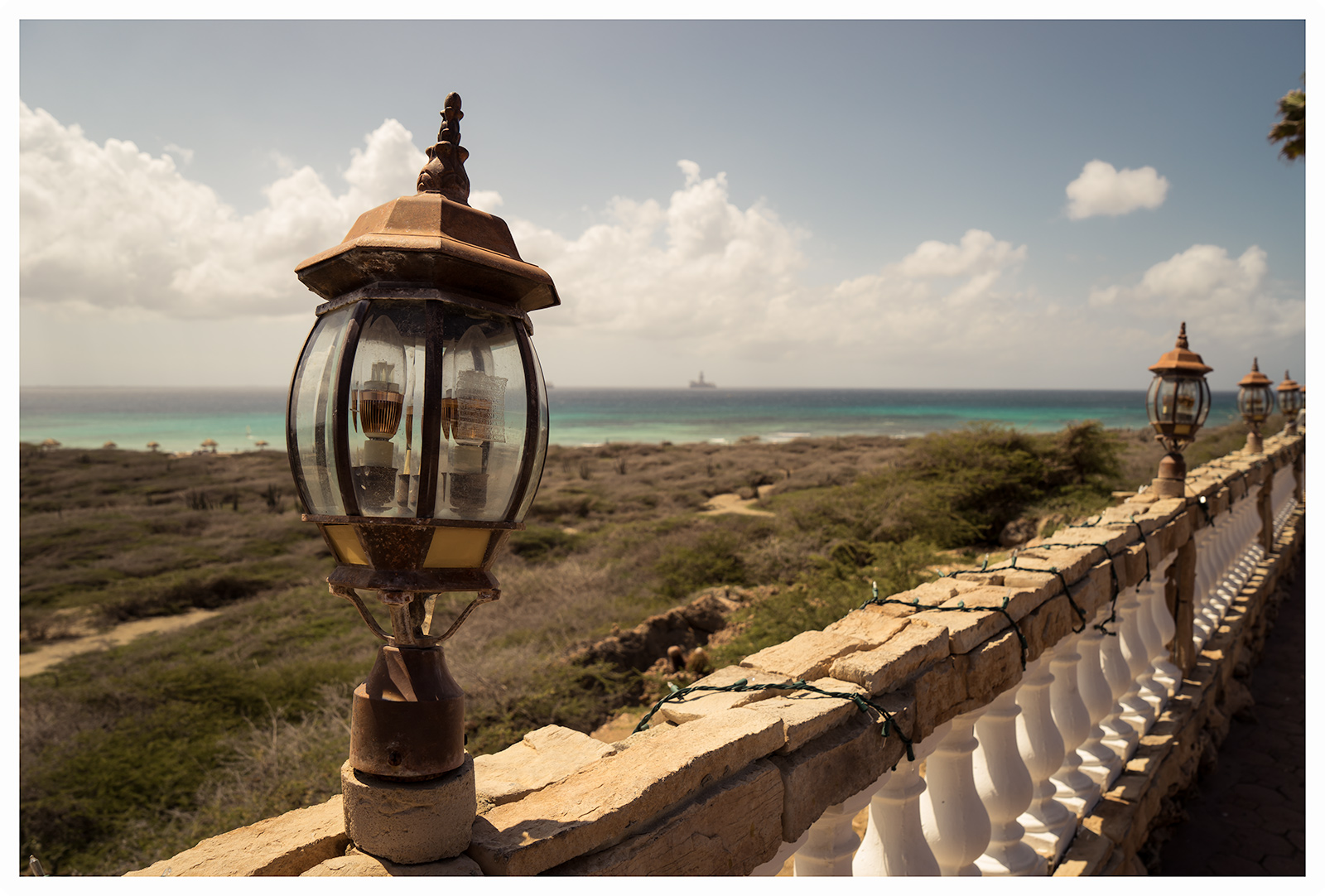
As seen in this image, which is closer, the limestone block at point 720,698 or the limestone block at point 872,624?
the limestone block at point 720,698

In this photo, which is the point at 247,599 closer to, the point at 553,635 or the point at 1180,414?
the point at 553,635

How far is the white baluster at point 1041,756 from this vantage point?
8.61 ft

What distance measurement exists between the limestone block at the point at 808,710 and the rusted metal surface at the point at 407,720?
779 mm

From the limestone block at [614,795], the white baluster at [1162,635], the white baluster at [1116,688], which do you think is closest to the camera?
the limestone block at [614,795]

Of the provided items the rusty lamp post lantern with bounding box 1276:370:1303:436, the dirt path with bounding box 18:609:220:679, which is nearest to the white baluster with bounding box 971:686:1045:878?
the dirt path with bounding box 18:609:220:679

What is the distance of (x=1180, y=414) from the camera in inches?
210

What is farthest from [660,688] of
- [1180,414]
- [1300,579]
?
[1300,579]

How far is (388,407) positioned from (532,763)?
95 centimetres

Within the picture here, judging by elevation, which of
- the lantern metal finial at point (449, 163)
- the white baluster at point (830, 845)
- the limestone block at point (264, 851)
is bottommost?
the white baluster at point (830, 845)

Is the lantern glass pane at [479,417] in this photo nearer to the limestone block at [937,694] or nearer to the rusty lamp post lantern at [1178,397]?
the limestone block at [937,694]

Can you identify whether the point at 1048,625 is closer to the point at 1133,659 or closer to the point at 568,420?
the point at 1133,659

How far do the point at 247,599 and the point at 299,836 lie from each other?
10.6 metres

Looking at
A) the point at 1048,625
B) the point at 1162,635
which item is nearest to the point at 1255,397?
the point at 1162,635

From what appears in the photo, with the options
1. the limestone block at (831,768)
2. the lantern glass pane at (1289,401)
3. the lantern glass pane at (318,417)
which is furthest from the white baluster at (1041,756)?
the lantern glass pane at (1289,401)
